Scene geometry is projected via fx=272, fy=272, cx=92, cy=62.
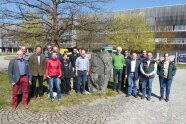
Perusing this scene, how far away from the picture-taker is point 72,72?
10008mm

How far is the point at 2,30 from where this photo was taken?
13141 millimetres

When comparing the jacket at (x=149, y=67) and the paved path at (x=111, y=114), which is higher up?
the jacket at (x=149, y=67)

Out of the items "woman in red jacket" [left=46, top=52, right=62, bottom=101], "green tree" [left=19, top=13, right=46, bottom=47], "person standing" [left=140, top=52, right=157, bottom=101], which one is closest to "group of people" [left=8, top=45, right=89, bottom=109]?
"woman in red jacket" [left=46, top=52, right=62, bottom=101]

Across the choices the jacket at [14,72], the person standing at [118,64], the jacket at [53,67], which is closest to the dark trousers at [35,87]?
the jacket at [53,67]

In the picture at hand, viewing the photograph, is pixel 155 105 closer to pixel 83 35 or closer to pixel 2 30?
pixel 83 35

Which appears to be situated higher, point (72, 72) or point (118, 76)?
point (72, 72)

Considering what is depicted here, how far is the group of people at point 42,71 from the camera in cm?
811

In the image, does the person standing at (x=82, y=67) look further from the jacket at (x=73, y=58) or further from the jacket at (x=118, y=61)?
the jacket at (x=118, y=61)

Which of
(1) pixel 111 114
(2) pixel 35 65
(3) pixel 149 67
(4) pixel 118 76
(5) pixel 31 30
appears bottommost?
(1) pixel 111 114

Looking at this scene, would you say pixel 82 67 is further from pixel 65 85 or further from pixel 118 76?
pixel 118 76

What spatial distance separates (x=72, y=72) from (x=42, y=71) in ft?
4.28

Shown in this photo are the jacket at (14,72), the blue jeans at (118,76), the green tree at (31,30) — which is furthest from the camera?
the green tree at (31,30)

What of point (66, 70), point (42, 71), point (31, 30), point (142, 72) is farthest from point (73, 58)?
point (31, 30)

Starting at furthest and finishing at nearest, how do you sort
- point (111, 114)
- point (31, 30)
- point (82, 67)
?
point (31, 30) < point (82, 67) < point (111, 114)
